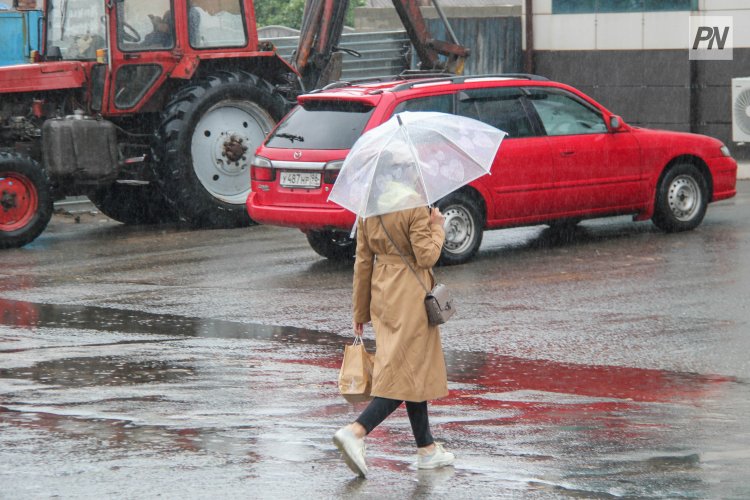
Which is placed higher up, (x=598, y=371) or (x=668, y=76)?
(x=668, y=76)

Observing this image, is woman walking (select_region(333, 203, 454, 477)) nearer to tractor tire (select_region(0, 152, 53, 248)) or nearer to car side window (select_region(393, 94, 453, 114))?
car side window (select_region(393, 94, 453, 114))

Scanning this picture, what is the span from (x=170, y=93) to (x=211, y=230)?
1.69 meters

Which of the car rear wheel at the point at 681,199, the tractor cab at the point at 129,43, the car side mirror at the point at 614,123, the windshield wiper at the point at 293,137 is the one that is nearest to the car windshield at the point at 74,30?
the tractor cab at the point at 129,43

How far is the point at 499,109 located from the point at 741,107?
8.02 meters

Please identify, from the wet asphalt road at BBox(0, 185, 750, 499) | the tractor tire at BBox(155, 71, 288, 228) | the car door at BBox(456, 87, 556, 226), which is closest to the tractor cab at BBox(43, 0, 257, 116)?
the tractor tire at BBox(155, 71, 288, 228)

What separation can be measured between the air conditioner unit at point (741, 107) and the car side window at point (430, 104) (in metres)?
8.38

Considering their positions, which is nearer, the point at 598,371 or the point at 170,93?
the point at 598,371

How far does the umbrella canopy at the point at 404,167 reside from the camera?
20.9 feet

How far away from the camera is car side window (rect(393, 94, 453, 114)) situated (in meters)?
13.1

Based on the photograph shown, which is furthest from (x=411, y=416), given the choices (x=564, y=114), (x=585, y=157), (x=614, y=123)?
(x=614, y=123)

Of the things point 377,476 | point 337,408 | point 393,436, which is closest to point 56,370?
point 337,408

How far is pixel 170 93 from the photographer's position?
1686 centimetres

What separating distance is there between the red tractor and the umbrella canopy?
953 centimetres

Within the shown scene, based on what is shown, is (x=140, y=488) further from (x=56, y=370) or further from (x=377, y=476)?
(x=56, y=370)
